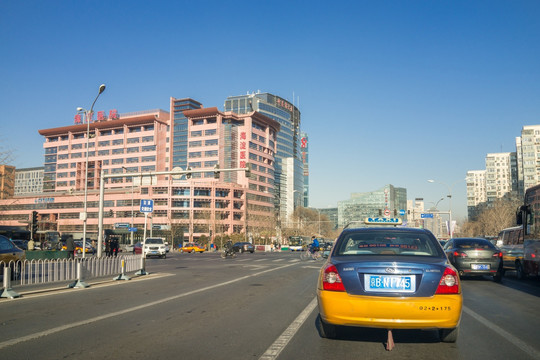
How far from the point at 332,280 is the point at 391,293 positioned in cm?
71

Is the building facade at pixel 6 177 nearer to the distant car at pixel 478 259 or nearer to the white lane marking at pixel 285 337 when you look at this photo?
the white lane marking at pixel 285 337

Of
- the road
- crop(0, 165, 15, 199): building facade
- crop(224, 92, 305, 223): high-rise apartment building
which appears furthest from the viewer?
crop(224, 92, 305, 223): high-rise apartment building

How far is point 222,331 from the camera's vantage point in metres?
6.53

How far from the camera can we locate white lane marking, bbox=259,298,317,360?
17.0 feet

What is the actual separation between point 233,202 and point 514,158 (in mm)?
104962

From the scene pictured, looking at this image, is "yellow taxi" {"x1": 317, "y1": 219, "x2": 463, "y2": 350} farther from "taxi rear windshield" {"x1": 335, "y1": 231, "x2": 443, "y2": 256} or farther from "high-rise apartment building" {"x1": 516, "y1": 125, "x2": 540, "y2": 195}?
"high-rise apartment building" {"x1": 516, "y1": 125, "x2": 540, "y2": 195}

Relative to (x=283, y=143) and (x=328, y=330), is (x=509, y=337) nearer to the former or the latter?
(x=328, y=330)

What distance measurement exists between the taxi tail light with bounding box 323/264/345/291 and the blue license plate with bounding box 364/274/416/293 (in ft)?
1.14

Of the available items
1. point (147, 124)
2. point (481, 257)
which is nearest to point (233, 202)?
point (147, 124)

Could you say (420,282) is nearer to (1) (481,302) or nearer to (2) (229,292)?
(1) (481,302)

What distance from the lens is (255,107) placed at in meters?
150

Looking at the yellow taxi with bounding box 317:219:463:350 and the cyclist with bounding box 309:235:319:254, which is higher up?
the yellow taxi with bounding box 317:219:463:350

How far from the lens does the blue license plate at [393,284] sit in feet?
16.6

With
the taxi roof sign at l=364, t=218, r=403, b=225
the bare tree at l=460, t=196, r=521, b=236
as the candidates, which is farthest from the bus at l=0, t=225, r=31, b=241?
the bare tree at l=460, t=196, r=521, b=236
